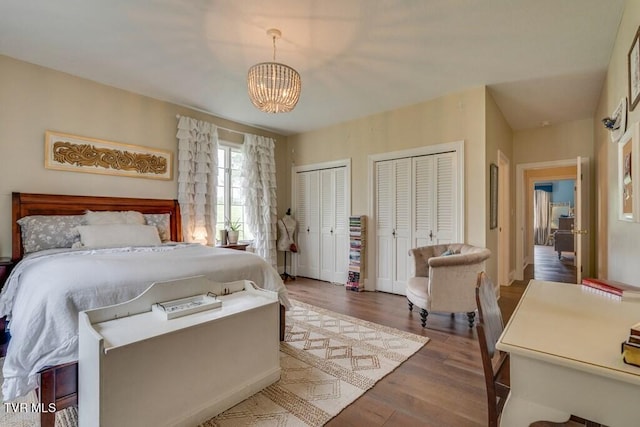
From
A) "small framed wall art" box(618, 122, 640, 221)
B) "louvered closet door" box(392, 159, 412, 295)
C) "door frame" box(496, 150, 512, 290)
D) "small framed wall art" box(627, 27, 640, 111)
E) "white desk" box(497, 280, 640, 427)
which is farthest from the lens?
"door frame" box(496, 150, 512, 290)

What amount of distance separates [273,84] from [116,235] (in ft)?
7.16

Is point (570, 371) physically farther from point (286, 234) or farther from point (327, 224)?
point (286, 234)

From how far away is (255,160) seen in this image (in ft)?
16.8

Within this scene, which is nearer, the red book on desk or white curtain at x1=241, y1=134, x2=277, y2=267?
the red book on desk

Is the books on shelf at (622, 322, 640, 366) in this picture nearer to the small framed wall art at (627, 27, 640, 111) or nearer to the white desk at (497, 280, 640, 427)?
the white desk at (497, 280, 640, 427)

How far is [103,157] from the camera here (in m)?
3.54

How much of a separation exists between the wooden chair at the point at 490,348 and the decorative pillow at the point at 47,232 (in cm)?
358

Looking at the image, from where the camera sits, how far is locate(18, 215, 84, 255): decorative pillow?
2.83 m

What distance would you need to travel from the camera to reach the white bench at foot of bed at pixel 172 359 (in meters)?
1.39

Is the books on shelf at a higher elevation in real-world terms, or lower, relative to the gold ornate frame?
lower

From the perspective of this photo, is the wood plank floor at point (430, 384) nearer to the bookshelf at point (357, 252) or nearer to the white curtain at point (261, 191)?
the bookshelf at point (357, 252)

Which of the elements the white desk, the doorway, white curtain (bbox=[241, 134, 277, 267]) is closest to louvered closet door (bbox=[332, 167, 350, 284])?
white curtain (bbox=[241, 134, 277, 267])

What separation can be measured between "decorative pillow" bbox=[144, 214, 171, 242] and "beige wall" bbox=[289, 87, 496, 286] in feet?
8.89

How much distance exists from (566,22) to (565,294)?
2.28 metres
